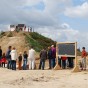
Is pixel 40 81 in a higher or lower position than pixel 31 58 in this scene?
lower

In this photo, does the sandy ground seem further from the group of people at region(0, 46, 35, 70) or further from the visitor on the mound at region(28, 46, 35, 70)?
the visitor on the mound at region(28, 46, 35, 70)

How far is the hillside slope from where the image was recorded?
53312mm

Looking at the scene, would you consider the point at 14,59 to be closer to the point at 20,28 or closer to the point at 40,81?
the point at 40,81

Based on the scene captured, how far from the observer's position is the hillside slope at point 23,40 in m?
53.3

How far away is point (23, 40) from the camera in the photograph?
54.9 metres

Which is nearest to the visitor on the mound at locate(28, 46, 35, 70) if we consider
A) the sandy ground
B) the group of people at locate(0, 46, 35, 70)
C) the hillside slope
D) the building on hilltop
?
the group of people at locate(0, 46, 35, 70)

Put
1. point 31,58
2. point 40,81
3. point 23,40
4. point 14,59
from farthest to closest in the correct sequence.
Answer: point 23,40 → point 31,58 → point 14,59 → point 40,81

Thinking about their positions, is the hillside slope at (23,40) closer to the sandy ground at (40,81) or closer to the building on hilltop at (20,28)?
the building on hilltop at (20,28)

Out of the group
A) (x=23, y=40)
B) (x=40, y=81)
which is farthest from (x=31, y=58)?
(x=23, y=40)

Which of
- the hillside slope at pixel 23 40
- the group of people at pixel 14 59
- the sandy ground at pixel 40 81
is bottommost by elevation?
the sandy ground at pixel 40 81

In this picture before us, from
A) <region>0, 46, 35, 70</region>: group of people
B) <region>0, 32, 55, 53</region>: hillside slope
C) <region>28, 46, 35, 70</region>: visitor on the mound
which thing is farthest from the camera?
<region>0, 32, 55, 53</region>: hillside slope

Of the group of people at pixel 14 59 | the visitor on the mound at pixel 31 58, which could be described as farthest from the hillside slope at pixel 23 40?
the visitor on the mound at pixel 31 58

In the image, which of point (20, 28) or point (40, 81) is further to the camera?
point (20, 28)

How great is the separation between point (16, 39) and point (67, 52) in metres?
32.0
